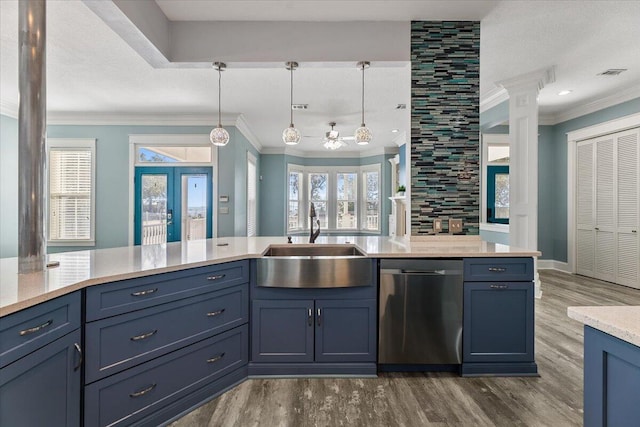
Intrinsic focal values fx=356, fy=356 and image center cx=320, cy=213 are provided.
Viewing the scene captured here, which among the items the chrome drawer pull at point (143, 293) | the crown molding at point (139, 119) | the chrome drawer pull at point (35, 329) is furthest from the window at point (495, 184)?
the chrome drawer pull at point (35, 329)

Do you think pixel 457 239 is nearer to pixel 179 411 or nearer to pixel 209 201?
pixel 179 411

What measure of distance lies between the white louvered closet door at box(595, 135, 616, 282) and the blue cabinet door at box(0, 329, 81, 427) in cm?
680

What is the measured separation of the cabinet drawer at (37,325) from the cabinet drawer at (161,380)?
372 mm

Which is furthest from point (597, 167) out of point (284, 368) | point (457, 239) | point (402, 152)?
point (284, 368)

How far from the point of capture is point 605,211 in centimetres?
560

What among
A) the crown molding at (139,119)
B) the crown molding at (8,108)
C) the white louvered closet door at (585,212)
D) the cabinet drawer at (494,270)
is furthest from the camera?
the crown molding at (139,119)

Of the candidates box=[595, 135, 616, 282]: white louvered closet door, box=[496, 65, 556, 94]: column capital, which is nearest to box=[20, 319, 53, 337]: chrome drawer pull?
box=[496, 65, 556, 94]: column capital

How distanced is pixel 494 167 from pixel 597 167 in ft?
4.88

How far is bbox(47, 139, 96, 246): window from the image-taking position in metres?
6.29

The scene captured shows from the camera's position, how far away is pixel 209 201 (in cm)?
643

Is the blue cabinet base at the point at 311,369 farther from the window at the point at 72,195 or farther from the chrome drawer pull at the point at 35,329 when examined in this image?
the window at the point at 72,195

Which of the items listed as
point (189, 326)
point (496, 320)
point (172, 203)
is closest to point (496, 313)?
point (496, 320)

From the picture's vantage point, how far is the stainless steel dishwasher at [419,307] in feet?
8.16

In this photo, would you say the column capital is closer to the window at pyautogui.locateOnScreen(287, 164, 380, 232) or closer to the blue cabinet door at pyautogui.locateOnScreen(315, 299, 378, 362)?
the blue cabinet door at pyautogui.locateOnScreen(315, 299, 378, 362)
